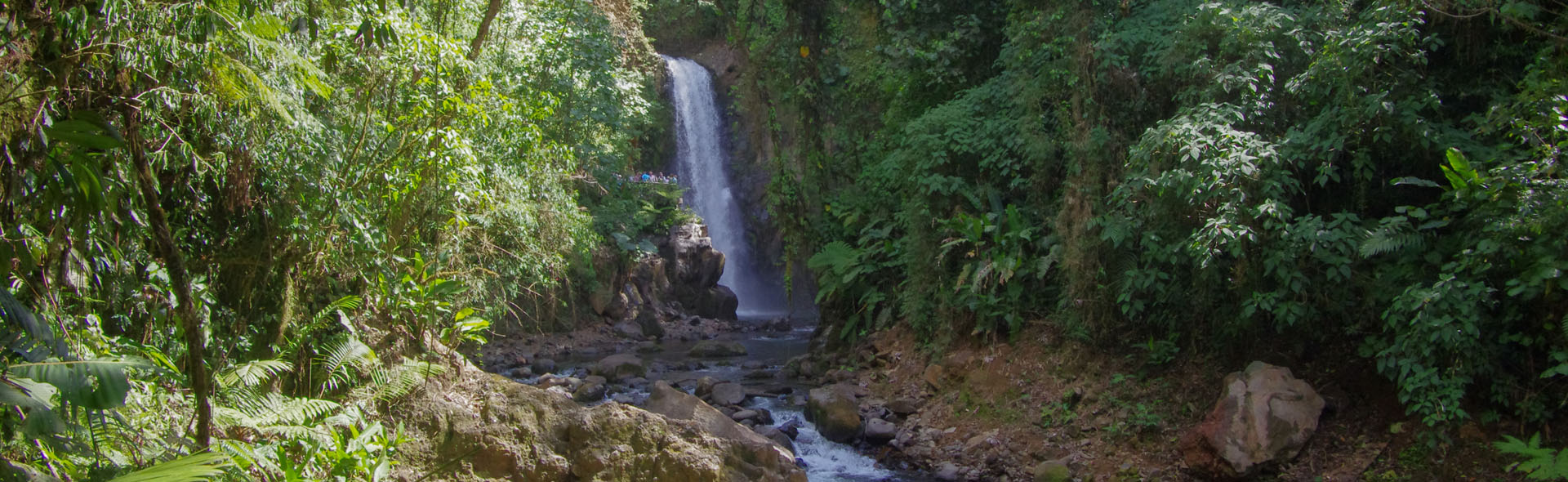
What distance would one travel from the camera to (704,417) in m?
7.23

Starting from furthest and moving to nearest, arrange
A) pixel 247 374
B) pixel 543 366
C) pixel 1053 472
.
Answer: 1. pixel 543 366
2. pixel 1053 472
3. pixel 247 374

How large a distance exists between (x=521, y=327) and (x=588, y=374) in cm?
361

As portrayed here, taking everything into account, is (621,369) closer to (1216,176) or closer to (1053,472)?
(1053,472)

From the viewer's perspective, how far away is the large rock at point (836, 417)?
31.6ft

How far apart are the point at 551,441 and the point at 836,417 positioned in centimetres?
411

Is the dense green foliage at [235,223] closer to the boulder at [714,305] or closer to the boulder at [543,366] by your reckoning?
the boulder at [543,366]

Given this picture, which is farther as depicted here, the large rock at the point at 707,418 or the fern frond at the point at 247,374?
the large rock at the point at 707,418

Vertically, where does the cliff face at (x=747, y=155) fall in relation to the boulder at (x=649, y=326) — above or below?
above

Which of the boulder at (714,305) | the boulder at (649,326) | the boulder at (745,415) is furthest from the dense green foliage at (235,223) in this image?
the boulder at (714,305)

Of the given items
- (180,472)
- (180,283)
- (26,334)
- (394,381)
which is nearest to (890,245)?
(394,381)

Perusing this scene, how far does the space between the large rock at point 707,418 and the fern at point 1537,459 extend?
460cm

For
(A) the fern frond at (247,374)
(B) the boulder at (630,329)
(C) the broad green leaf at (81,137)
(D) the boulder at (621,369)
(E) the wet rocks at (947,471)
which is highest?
(C) the broad green leaf at (81,137)

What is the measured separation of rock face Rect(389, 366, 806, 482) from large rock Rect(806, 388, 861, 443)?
10.4 feet

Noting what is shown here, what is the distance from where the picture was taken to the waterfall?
2533 centimetres
